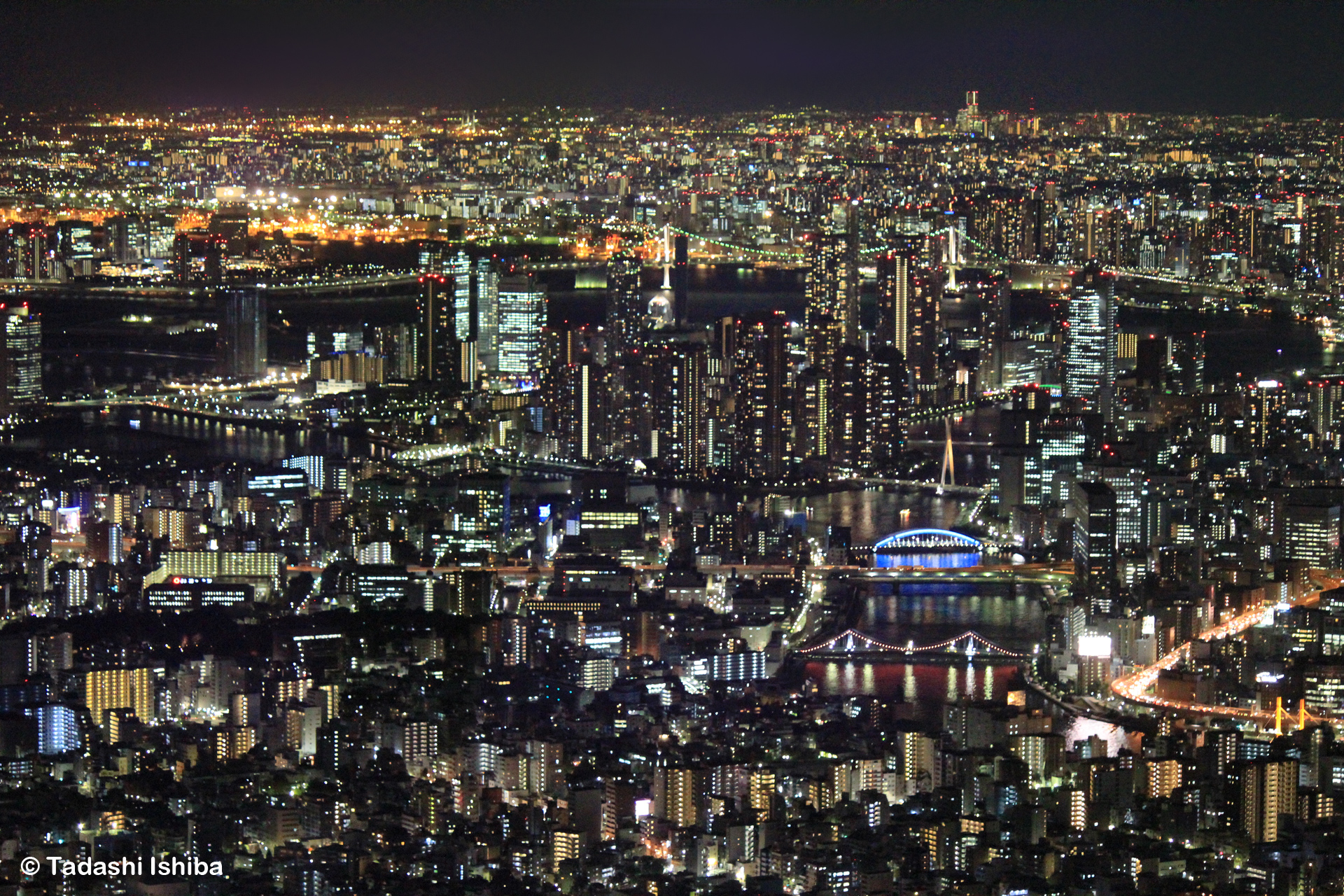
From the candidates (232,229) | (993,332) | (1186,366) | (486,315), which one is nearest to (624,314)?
(486,315)

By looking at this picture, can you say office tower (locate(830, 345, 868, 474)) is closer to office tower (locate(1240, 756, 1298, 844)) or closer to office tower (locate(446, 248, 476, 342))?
office tower (locate(446, 248, 476, 342))

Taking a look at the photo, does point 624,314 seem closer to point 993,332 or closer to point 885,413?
point 885,413

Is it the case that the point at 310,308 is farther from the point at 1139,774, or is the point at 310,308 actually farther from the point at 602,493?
the point at 1139,774

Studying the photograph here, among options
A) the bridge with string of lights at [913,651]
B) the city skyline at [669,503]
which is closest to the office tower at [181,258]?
the city skyline at [669,503]

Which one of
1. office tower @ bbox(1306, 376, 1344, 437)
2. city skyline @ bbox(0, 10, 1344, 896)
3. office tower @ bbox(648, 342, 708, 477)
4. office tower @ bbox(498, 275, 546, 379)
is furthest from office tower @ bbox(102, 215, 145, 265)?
office tower @ bbox(1306, 376, 1344, 437)

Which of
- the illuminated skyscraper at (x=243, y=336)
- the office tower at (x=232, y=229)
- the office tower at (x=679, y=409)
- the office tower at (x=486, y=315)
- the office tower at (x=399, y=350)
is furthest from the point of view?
the office tower at (x=232, y=229)

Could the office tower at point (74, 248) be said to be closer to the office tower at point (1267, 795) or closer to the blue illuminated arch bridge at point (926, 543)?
the blue illuminated arch bridge at point (926, 543)
